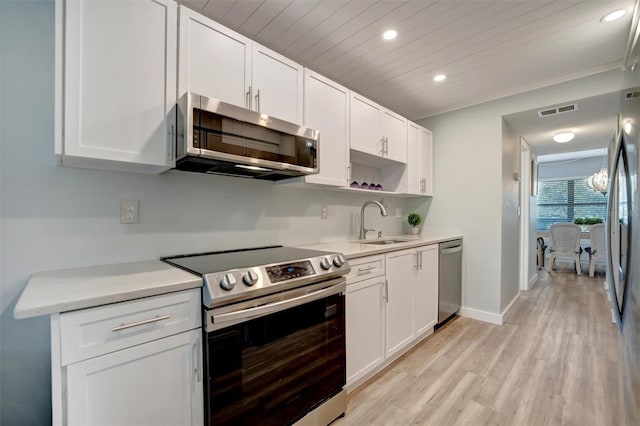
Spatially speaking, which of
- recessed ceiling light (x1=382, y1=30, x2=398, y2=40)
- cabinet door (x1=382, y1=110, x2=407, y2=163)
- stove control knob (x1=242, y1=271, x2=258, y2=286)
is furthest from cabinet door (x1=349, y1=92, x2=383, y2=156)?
stove control knob (x1=242, y1=271, x2=258, y2=286)

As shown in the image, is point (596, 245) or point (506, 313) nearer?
point (506, 313)

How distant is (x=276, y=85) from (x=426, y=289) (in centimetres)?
216

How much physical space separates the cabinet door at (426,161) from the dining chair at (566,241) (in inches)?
159

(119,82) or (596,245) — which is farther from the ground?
(119,82)

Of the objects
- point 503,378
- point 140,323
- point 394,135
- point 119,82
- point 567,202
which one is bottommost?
point 503,378

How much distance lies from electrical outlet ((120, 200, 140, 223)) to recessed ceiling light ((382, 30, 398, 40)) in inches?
76.8

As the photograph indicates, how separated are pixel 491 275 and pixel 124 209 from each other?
11.2 feet

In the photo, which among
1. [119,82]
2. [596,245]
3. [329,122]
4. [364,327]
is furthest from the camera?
[596,245]

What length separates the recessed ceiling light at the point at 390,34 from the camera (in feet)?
6.52

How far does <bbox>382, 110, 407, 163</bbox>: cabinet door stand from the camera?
278cm

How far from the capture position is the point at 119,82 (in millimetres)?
1271

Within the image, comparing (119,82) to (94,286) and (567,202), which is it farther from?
(567,202)

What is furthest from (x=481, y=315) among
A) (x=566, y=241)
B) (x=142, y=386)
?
(x=566, y=241)

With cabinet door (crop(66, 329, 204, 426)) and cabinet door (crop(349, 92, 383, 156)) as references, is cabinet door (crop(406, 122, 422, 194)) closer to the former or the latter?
cabinet door (crop(349, 92, 383, 156))
